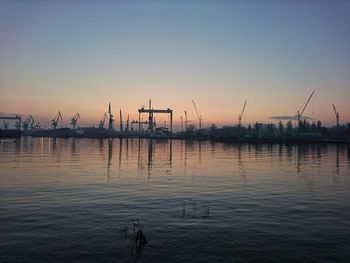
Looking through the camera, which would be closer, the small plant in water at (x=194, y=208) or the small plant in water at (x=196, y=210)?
the small plant in water at (x=196, y=210)

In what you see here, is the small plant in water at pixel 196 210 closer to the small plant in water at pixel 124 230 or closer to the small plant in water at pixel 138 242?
the small plant in water at pixel 124 230

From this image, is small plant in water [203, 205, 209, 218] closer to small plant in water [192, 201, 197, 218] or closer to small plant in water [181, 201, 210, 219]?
small plant in water [181, 201, 210, 219]

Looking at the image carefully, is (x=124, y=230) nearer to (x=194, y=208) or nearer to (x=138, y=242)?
(x=138, y=242)

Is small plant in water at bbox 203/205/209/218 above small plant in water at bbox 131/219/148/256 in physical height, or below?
below

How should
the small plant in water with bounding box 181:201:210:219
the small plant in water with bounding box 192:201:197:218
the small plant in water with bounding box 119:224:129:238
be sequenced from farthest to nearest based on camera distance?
1. the small plant in water with bounding box 192:201:197:218
2. the small plant in water with bounding box 181:201:210:219
3. the small plant in water with bounding box 119:224:129:238

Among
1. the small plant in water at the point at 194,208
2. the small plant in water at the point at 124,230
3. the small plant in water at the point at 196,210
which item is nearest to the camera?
the small plant in water at the point at 124,230

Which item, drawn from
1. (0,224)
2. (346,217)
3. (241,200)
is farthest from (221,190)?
(0,224)

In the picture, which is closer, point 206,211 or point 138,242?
point 138,242

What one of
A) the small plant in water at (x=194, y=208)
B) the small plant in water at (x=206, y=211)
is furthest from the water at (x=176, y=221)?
the small plant in water at (x=194, y=208)

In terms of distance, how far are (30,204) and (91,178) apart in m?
9.94

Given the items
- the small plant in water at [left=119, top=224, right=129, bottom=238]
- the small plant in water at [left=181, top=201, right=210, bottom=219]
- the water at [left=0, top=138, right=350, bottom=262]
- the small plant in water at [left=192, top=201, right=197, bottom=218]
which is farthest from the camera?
the small plant in water at [left=192, top=201, right=197, bottom=218]

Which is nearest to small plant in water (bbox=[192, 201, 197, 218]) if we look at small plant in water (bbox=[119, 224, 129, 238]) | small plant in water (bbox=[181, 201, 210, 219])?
small plant in water (bbox=[181, 201, 210, 219])

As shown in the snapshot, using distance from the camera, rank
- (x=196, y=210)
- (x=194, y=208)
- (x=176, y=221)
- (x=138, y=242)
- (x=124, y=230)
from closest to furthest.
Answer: (x=138, y=242) < (x=124, y=230) < (x=176, y=221) < (x=196, y=210) < (x=194, y=208)

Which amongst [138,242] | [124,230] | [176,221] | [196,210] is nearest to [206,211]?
[196,210]
